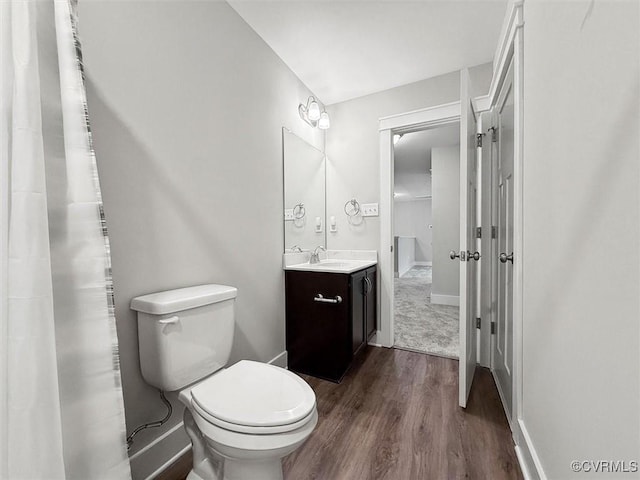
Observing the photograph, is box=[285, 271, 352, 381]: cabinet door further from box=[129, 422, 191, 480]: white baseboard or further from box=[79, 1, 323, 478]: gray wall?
box=[129, 422, 191, 480]: white baseboard

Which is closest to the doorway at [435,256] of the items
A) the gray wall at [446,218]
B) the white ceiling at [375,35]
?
the gray wall at [446,218]

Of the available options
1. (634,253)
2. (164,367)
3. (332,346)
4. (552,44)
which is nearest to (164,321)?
(164,367)

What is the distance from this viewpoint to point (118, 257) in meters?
1.08

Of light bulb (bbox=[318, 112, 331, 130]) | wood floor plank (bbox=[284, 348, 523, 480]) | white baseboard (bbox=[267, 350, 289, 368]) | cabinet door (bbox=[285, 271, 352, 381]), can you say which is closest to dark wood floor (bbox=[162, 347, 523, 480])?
wood floor plank (bbox=[284, 348, 523, 480])

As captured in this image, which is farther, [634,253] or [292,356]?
[292,356]

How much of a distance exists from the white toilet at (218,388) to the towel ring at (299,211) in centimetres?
108

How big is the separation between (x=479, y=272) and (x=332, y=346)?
124 centimetres

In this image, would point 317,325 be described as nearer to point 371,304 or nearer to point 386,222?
point 371,304

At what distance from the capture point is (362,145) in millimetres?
→ 2580

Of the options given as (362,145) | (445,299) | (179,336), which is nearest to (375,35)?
(362,145)

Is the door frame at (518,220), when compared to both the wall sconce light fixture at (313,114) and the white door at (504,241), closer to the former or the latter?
the white door at (504,241)

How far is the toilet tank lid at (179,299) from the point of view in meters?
1.04

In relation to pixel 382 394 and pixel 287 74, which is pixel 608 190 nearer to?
pixel 382 394

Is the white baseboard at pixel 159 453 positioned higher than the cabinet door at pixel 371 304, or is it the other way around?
the cabinet door at pixel 371 304
